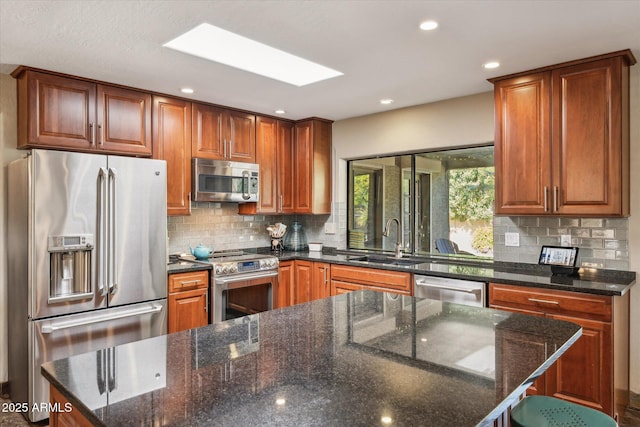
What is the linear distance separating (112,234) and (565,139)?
3.19 metres

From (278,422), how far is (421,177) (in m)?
3.53

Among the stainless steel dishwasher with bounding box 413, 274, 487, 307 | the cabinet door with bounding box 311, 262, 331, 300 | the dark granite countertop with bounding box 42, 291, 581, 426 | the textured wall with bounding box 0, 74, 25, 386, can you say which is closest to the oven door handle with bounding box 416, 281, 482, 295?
the stainless steel dishwasher with bounding box 413, 274, 487, 307

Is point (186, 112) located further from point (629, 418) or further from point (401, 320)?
point (629, 418)

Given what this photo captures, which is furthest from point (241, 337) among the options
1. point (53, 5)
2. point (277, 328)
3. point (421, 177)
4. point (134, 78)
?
point (421, 177)

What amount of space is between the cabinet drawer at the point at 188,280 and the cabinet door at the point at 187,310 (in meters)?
0.04

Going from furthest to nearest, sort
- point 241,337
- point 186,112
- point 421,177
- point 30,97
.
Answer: point 421,177, point 186,112, point 30,97, point 241,337

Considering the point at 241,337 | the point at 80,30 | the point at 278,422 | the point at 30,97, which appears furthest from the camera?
the point at 30,97

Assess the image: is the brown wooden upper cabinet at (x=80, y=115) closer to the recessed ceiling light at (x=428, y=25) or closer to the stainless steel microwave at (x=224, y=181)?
the stainless steel microwave at (x=224, y=181)

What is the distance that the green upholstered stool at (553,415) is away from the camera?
1554 mm

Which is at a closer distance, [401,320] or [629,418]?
[401,320]

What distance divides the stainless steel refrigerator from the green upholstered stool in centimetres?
253

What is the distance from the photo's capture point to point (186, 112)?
384 cm

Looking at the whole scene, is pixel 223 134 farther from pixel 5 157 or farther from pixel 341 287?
pixel 341 287

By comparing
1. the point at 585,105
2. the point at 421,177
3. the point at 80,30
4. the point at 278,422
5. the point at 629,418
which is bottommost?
the point at 629,418
